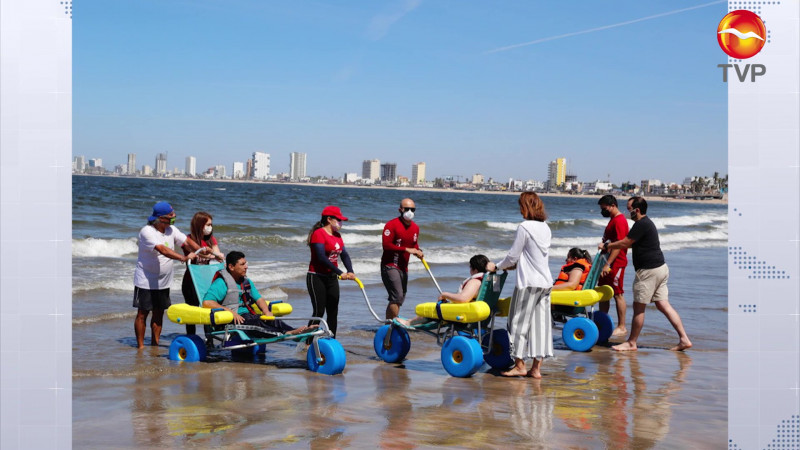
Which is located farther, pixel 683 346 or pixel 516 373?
pixel 683 346

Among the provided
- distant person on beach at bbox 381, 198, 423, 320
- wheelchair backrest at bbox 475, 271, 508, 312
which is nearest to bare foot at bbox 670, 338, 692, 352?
wheelchair backrest at bbox 475, 271, 508, 312

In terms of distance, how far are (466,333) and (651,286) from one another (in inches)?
105

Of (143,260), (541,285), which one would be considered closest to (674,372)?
(541,285)

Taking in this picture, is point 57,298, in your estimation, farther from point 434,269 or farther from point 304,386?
point 434,269

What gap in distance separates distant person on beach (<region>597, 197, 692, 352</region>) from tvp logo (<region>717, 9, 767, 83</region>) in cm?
368

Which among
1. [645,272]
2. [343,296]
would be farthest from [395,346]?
[343,296]

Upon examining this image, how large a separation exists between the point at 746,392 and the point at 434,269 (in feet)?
44.0

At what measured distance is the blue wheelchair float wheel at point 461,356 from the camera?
724cm

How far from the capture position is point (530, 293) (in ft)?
23.6

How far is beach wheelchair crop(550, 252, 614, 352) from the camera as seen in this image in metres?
8.84

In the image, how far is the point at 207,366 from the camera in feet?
25.3

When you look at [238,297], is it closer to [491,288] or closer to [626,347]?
[491,288]

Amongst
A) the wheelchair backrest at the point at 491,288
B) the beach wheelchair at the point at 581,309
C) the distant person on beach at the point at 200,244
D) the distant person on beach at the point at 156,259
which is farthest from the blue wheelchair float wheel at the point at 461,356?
the distant person on beach at the point at 156,259

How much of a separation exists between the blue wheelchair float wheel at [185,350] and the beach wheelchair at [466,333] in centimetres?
185
